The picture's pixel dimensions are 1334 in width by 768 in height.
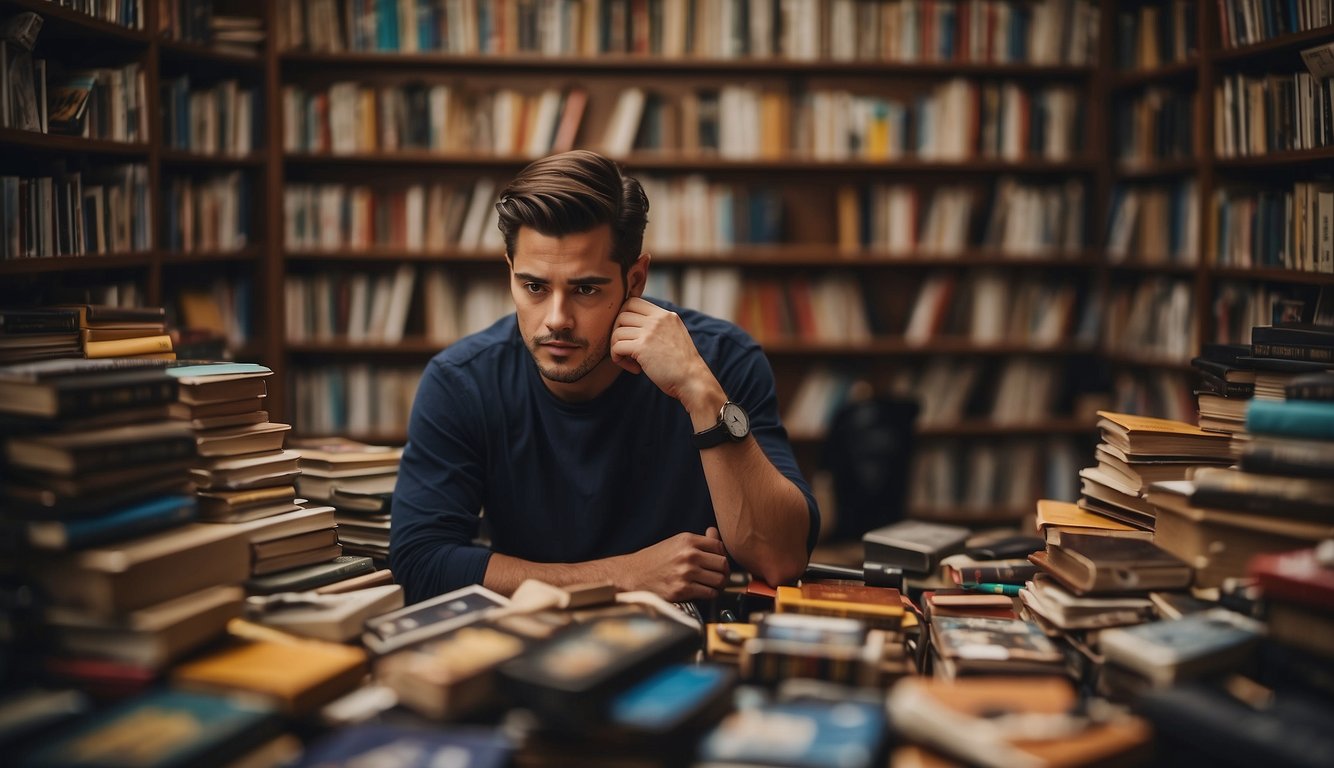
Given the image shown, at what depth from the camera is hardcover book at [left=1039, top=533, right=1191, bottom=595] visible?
1.34 meters

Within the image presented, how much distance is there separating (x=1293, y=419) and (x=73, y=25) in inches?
109

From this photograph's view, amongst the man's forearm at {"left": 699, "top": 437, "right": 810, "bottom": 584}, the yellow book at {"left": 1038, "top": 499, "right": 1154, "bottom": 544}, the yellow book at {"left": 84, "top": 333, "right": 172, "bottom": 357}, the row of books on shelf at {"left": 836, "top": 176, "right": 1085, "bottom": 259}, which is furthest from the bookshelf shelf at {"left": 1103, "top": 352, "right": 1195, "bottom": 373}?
the yellow book at {"left": 84, "top": 333, "right": 172, "bottom": 357}

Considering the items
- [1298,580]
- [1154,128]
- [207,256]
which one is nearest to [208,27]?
[207,256]

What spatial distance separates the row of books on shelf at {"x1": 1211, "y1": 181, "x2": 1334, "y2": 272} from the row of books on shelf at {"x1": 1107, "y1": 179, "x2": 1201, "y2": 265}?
22cm

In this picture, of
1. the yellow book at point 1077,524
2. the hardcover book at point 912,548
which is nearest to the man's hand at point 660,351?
the hardcover book at point 912,548

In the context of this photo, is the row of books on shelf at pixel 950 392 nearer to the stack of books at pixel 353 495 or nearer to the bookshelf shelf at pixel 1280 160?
the bookshelf shelf at pixel 1280 160

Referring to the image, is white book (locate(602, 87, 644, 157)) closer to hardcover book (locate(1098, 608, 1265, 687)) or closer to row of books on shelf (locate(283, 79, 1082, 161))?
row of books on shelf (locate(283, 79, 1082, 161))

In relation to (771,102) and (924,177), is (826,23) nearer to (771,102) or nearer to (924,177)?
(771,102)

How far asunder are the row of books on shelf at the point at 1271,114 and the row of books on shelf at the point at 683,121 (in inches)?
36.1

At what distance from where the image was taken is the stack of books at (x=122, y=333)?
1.75 meters

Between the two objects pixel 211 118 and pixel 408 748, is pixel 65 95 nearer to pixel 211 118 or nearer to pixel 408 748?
pixel 211 118

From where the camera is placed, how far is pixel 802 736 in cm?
97

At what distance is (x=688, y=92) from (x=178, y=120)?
1.89 metres

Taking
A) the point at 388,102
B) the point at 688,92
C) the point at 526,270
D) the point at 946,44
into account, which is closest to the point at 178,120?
the point at 388,102
